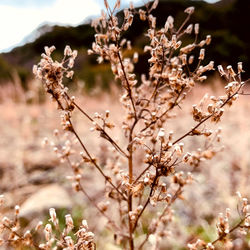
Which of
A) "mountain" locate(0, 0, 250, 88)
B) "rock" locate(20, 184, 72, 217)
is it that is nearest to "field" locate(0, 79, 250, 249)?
"rock" locate(20, 184, 72, 217)

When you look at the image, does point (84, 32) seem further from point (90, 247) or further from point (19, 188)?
point (90, 247)

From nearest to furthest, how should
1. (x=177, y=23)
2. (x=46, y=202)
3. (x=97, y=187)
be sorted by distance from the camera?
1. (x=46, y=202)
2. (x=97, y=187)
3. (x=177, y=23)

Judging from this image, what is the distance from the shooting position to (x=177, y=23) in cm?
1367

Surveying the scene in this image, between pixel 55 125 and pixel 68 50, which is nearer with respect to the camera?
pixel 68 50

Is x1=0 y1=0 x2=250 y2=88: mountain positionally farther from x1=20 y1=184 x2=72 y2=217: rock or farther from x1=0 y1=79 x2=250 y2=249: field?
x1=20 y1=184 x2=72 y2=217: rock

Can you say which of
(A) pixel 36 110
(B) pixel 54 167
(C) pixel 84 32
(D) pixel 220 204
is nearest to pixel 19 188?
(B) pixel 54 167

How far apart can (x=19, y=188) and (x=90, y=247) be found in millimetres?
2831

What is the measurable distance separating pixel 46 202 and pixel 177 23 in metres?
12.3

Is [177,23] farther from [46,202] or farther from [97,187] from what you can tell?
[46,202]

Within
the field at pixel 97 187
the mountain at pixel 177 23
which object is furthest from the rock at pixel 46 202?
the mountain at pixel 177 23

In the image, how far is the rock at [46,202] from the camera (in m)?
2.90

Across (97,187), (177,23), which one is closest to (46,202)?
(97,187)

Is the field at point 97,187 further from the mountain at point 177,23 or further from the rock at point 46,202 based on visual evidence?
the mountain at point 177,23

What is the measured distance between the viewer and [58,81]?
3.60 feet
